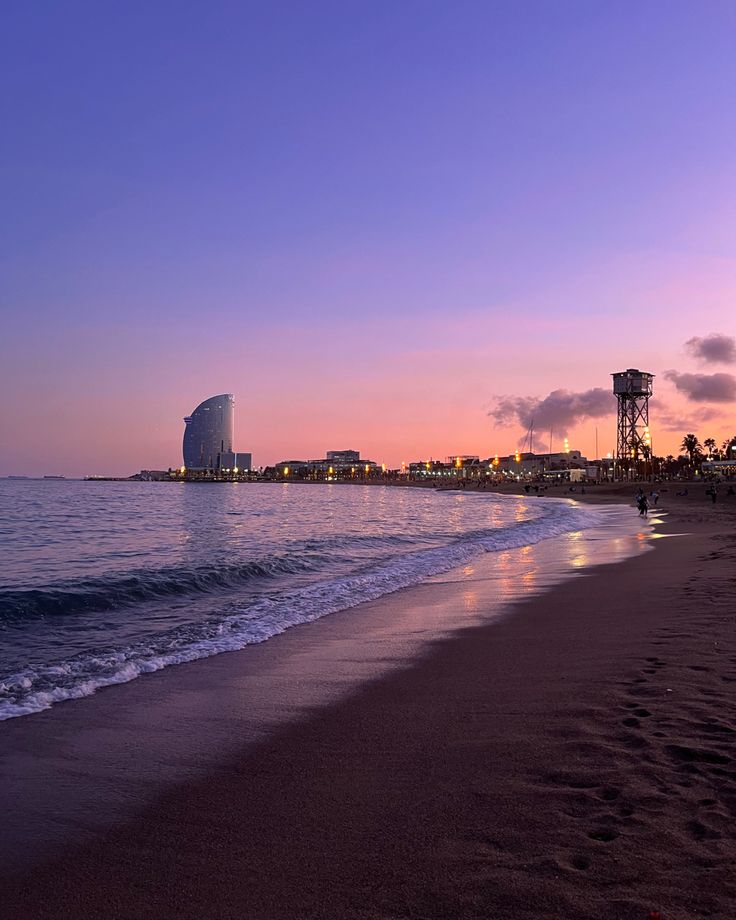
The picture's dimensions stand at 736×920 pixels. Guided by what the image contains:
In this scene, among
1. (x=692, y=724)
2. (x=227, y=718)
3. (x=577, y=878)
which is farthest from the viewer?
(x=227, y=718)

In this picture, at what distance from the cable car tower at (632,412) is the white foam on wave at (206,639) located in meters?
120

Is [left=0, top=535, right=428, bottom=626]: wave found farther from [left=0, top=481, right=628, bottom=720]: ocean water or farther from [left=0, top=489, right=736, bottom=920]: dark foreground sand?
[left=0, top=489, right=736, bottom=920]: dark foreground sand

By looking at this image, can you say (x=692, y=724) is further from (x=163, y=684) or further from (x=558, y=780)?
(x=163, y=684)

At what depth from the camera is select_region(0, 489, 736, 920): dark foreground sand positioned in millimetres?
2916

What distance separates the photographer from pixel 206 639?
9297 millimetres

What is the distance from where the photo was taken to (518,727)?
5.07 meters

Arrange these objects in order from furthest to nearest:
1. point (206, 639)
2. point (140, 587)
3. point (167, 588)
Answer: point (167, 588) < point (140, 587) < point (206, 639)

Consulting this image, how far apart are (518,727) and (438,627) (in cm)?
469

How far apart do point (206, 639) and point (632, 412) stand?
132968 millimetres

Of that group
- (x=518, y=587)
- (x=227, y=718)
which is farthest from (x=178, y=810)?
(x=518, y=587)

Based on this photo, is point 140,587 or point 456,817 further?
point 140,587

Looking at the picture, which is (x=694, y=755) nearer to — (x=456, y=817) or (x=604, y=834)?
(x=604, y=834)

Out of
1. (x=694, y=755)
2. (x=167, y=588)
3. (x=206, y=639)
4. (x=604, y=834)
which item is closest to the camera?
(x=604, y=834)

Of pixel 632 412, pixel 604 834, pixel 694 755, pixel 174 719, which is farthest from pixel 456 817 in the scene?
pixel 632 412
